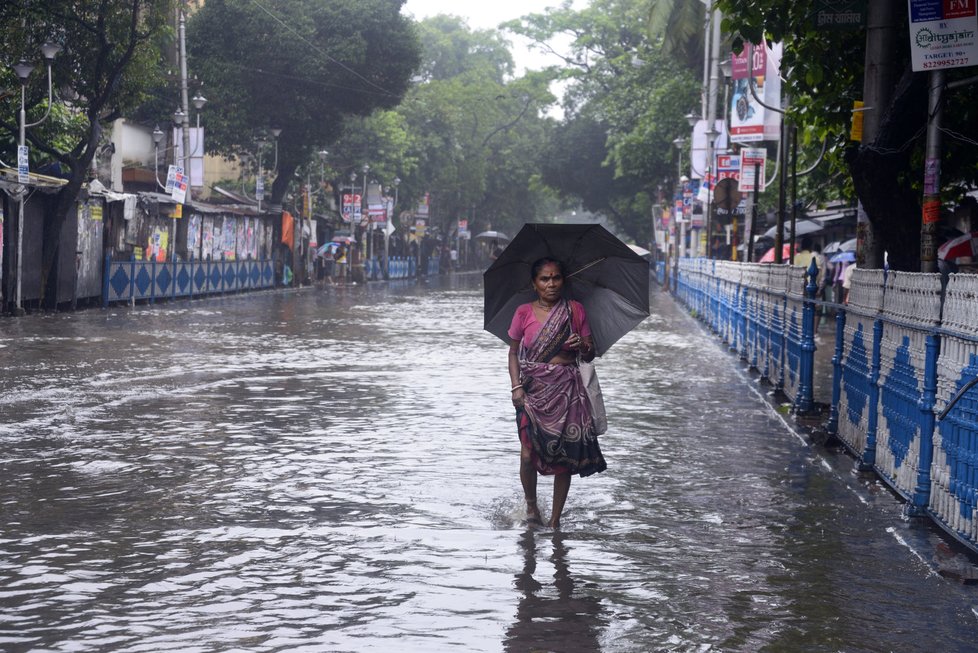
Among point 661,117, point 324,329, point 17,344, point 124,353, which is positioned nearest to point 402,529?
point 124,353

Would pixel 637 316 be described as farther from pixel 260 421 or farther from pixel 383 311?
pixel 383 311

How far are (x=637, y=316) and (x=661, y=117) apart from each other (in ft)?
160

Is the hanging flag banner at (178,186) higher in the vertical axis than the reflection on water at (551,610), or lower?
higher

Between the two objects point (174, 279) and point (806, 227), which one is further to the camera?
point (174, 279)

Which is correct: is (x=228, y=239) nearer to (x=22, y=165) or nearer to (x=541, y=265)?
(x=22, y=165)

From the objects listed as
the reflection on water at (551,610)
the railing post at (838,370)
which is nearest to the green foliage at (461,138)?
the railing post at (838,370)

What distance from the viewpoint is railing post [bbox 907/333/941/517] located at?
7762mm

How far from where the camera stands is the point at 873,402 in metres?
9.66

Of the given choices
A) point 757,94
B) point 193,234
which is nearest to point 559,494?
point 757,94

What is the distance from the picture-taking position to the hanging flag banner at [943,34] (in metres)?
9.99

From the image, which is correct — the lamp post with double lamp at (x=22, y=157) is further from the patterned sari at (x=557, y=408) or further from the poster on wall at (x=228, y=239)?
→ the patterned sari at (x=557, y=408)

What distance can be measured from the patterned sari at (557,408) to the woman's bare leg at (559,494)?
65 mm

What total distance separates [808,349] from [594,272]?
5.67m

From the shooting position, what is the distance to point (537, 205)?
370 ft
